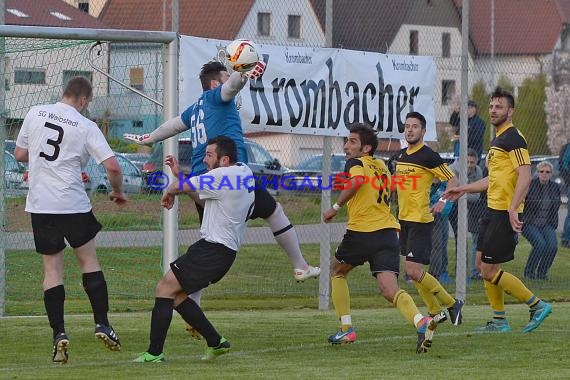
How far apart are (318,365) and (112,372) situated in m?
1.56

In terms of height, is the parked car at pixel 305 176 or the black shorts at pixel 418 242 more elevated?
the parked car at pixel 305 176

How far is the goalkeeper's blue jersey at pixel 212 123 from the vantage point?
9930 mm

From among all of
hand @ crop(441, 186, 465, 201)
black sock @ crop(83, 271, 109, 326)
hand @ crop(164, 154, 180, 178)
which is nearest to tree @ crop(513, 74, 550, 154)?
hand @ crop(441, 186, 465, 201)

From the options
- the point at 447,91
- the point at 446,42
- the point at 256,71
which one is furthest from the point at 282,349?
the point at 446,42

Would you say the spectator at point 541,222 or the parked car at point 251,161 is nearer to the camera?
the parked car at point 251,161

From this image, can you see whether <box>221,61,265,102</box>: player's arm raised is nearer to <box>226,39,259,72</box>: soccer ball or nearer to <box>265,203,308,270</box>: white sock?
<box>226,39,259,72</box>: soccer ball

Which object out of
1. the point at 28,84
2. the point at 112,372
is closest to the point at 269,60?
the point at 28,84

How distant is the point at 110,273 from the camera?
14758mm

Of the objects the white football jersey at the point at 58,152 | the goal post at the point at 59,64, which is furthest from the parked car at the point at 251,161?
the white football jersey at the point at 58,152

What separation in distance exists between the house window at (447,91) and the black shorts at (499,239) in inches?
199

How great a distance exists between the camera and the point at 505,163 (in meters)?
10.8

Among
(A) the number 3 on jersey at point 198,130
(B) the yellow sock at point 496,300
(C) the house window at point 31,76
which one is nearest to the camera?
(A) the number 3 on jersey at point 198,130

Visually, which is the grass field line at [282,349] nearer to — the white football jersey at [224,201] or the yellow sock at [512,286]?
the yellow sock at [512,286]

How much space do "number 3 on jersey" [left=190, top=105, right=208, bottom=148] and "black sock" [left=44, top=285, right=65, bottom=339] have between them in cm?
184
